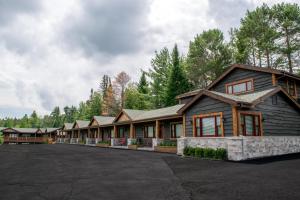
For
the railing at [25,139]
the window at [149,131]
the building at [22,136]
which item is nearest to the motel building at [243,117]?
the window at [149,131]

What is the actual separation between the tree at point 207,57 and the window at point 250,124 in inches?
1150

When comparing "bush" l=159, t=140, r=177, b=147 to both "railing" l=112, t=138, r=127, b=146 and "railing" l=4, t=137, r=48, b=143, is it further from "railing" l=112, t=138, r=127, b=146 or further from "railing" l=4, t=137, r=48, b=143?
"railing" l=4, t=137, r=48, b=143

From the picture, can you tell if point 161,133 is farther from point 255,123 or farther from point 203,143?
point 255,123

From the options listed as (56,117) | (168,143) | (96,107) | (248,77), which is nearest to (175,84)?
(248,77)

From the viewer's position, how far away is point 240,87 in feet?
74.0

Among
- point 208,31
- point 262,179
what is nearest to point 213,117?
point 262,179

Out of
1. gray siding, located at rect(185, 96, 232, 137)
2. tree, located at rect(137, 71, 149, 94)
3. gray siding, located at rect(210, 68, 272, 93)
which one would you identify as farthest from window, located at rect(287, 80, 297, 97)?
tree, located at rect(137, 71, 149, 94)

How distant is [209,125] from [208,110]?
105 centimetres

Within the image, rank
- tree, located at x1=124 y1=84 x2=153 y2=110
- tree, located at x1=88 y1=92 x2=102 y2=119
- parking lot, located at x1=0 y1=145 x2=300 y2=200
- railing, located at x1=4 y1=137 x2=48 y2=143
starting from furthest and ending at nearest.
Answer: tree, located at x1=88 y1=92 x2=102 y2=119 → railing, located at x1=4 y1=137 x2=48 y2=143 → tree, located at x1=124 y1=84 x2=153 y2=110 → parking lot, located at x1=0 y1=145 x2=300 y2=200

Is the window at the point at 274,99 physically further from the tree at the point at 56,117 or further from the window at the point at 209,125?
the tree at the point at 56,117

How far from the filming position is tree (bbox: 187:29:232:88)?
4428cm

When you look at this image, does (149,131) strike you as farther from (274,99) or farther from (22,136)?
(22,136)

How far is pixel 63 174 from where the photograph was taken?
1024cm

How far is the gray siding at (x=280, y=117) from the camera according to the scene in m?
16.5
